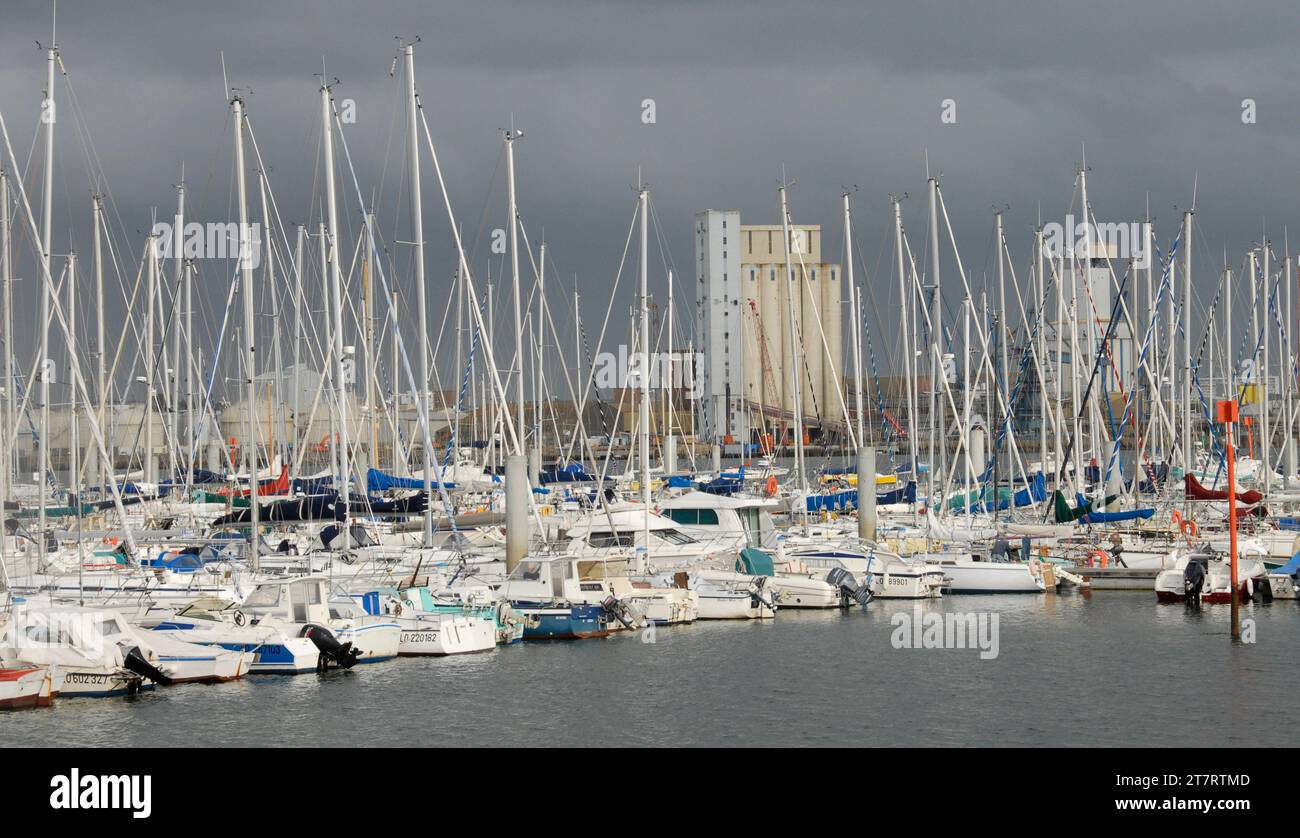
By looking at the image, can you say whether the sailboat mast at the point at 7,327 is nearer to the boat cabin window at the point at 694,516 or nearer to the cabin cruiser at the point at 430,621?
the cabin cruiser at the point at 430,621

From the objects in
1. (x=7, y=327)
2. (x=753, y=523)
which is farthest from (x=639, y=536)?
(x=7, y=327)

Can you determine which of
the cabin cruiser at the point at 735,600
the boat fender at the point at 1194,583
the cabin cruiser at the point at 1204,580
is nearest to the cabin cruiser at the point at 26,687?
the cabin cruiser at the point at 735,600

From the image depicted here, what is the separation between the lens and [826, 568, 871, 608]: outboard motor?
44250mm

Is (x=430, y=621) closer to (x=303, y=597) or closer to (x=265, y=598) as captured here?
(x=303, y=597)

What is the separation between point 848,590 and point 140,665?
20208 millimetres

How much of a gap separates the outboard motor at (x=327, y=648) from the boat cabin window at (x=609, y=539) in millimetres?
12259

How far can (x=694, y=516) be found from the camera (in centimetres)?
5106

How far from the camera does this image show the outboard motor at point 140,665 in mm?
30188
